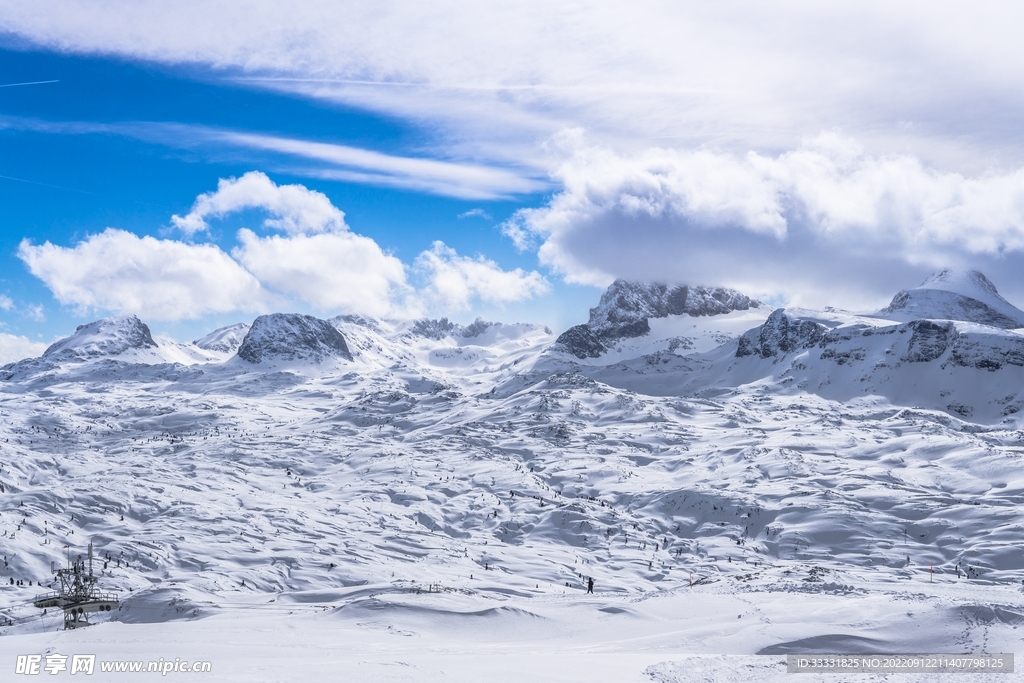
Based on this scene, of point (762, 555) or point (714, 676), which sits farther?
point (762, 555)

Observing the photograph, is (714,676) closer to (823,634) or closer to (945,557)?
(823,634)

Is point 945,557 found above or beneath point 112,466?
beneath

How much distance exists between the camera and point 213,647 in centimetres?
3016

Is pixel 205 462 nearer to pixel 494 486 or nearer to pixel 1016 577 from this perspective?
pixel 494 486

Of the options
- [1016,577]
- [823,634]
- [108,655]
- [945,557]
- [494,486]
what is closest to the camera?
[108,655]

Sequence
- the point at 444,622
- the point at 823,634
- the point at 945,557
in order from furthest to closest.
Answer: the point at 945,557 < the point at 444,622 < the point at 823,634

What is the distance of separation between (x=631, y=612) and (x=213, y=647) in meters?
21.9

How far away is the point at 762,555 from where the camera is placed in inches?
4296

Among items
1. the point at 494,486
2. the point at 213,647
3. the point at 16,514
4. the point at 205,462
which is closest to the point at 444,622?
the point at 213,647

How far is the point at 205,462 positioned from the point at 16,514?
61572 mm

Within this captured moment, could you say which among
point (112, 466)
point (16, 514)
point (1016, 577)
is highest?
point (112, 466)

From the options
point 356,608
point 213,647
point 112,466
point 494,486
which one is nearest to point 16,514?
point 112,466

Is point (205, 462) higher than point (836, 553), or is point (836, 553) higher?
point (205, 462)

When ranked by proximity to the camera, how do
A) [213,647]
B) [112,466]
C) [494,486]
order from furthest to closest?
[112,466], [494,486], [213,647]
